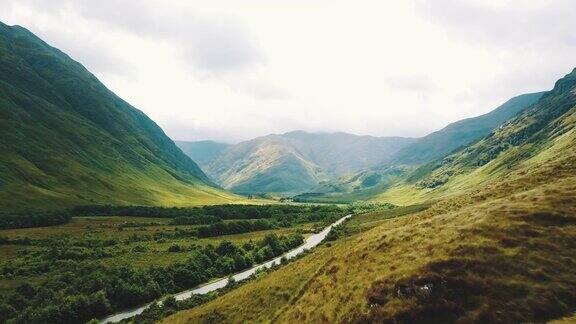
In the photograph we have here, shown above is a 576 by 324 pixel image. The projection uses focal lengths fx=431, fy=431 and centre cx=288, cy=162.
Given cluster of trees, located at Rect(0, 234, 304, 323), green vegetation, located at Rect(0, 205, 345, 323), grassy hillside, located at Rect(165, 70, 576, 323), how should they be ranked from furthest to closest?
green vegetation, located at Rect(0, 205, 345, 323) < cluster of trees, located at Rect(0, 234, 304, 323) < grassy hillside, located at Rect(165, 70, 576, 323)

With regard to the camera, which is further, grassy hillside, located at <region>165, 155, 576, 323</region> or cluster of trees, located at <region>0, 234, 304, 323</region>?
cluster of trees, located at <region>0, 234, 304, 323</region>

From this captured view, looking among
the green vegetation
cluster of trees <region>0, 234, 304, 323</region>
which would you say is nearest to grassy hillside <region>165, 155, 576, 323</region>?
cluster of trees <region>0, 234, 304, 323</region>

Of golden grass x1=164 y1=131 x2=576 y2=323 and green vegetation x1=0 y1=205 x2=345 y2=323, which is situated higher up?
golden grass x1=164 y1=131 x2=576 y2=323

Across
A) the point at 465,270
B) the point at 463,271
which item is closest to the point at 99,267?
the point at 463,271

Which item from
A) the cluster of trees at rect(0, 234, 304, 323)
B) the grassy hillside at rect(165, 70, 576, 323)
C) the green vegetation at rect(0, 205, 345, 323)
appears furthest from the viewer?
the green vegetation at rect(0, 205, 345, 323)

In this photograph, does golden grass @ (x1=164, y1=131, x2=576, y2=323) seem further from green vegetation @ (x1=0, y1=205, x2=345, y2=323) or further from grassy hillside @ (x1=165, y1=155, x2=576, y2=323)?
green vegetation @ (x1=0, y1=205, x2=345, y2=323)

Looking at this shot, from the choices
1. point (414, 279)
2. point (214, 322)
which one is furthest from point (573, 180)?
point (214, 322)

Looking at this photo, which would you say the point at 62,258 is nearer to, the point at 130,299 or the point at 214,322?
the point at 130,299

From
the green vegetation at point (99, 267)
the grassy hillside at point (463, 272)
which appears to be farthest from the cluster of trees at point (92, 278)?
the grassy hillside at point (463, 272)
